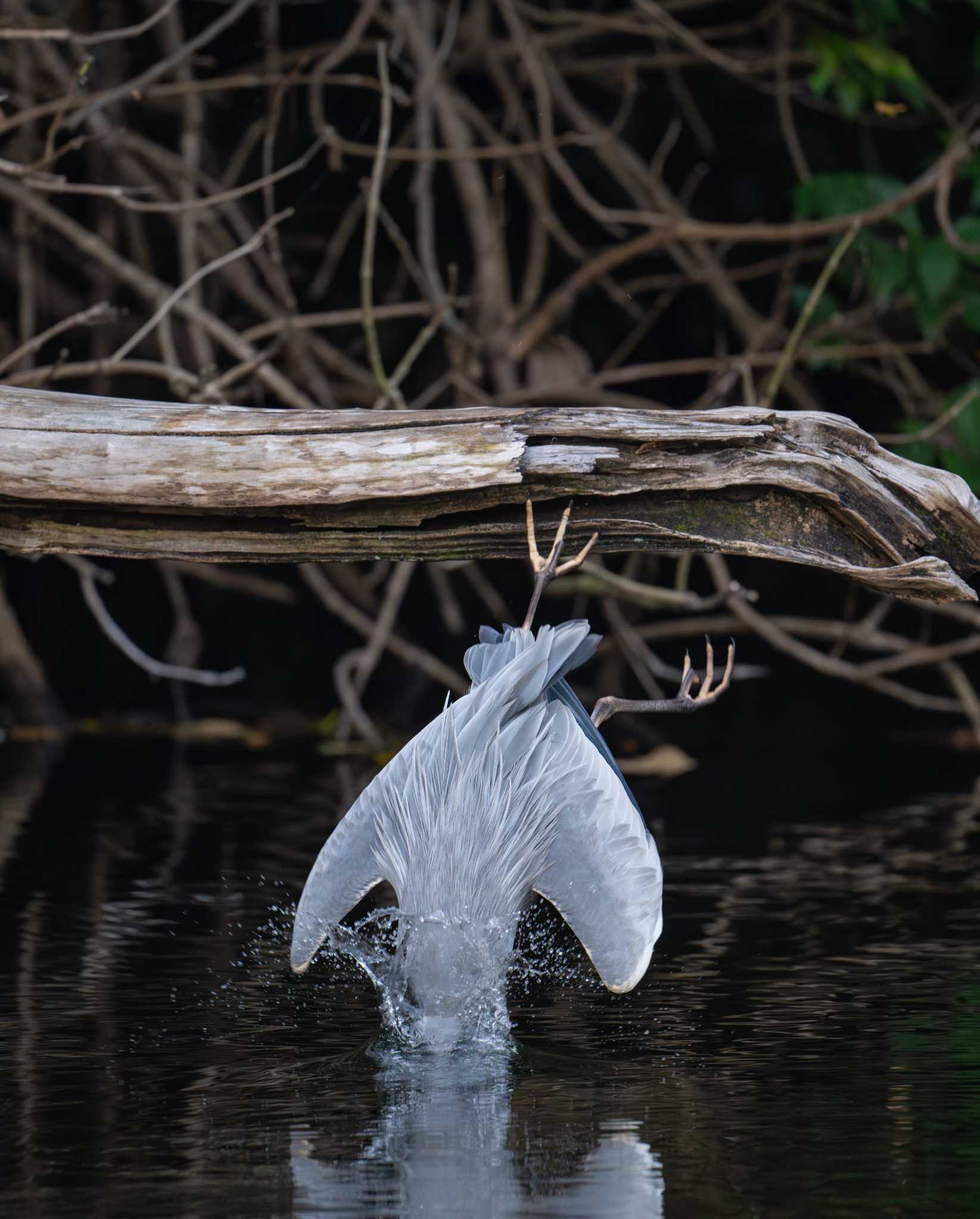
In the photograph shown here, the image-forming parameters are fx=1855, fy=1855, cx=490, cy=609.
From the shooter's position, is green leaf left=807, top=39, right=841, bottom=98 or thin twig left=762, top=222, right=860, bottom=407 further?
green leaf left=807, top=39, right=841, bottom=98

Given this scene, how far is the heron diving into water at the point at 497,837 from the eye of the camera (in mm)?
3029

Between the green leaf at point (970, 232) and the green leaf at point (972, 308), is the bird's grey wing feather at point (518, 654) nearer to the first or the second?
the green leaf at point (970, 232)

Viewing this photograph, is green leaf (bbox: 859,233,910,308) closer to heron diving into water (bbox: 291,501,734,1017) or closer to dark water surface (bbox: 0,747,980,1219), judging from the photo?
dark water surface (bbox: 0,747,980,1219)

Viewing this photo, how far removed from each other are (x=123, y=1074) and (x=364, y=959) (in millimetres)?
526

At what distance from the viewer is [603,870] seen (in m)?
3.03

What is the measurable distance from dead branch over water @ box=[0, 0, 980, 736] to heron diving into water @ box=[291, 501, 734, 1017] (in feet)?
0.83

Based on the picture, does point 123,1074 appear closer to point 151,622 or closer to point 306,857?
point 306,857

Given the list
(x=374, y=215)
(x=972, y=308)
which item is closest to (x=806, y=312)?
(x=972, y=308)

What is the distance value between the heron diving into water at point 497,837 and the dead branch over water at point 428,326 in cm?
25

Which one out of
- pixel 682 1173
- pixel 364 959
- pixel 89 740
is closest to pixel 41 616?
pixel 89 740

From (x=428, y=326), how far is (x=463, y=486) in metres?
3.13

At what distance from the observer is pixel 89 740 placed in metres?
7.32

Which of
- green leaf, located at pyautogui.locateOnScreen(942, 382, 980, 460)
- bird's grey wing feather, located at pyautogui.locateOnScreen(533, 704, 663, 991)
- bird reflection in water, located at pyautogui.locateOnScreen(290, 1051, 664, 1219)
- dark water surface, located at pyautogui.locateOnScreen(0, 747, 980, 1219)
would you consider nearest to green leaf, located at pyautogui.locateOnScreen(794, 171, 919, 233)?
green leaf, located at pyautogui.locateOnScreen(942, 382, 980, 460)

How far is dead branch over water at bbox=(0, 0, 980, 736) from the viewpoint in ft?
10.1
